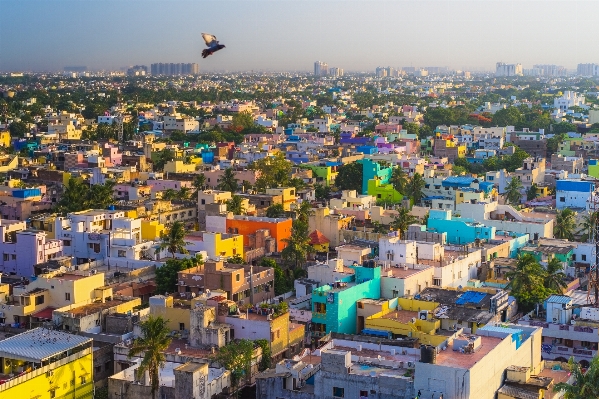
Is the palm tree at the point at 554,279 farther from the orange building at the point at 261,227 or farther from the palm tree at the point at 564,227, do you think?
the orange building at the point at 261,227

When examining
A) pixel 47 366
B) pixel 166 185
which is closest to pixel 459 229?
pixel 166 185

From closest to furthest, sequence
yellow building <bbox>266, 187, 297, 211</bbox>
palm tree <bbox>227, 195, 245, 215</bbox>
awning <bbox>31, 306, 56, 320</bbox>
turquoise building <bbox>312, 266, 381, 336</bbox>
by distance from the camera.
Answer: turquoise building <bbox>312, 266, 381, 336</bbox> → awning <bbox>31, 306, 56, 320</bbox> → palm tree <bbox>227, 195, 245, 215</bbox> → yellow building <bbox>266, 187, 297, 211</bbox>

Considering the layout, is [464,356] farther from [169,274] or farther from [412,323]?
[169,274]

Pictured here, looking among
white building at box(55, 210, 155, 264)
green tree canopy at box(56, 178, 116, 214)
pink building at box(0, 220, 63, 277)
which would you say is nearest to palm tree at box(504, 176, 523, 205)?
green tree canopy at box(56, 178, 116, 214)

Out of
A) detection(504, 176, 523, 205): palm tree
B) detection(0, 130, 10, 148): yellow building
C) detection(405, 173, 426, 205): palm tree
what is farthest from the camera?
detection(0, 130, 10, 148): yellow building

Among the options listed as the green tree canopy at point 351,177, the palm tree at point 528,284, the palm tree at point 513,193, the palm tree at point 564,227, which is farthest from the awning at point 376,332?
the green tree canopy at point 351,177

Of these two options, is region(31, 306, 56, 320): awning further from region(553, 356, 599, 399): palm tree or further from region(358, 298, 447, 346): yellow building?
region(553, 356, 599, 399): palm tree
